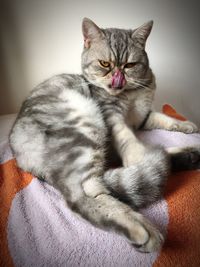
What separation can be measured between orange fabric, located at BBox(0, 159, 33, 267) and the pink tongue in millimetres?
484

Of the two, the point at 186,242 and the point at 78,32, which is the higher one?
the point at 78,32

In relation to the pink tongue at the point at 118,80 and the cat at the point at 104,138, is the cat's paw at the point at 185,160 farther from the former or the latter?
the pink tongue at the point at 118,80

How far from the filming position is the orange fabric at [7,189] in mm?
628

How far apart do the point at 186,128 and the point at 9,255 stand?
3.03ft

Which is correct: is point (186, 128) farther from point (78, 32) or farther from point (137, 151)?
point (78, 32)

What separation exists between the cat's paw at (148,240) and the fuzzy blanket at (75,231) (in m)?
0.02

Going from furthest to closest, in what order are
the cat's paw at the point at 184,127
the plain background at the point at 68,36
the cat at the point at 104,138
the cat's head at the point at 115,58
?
the plain background at the point at 68,36 < the cat's paw at the point at 184,127 < the cat's head at the point at 115,58 < the cat at the point at 104,138

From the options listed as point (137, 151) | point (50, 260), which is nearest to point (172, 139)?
point (137, 151)

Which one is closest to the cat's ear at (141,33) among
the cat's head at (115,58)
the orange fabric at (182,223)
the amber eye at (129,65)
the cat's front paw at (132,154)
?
the cat's head at (115,58)

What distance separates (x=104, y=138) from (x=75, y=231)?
1.15ft

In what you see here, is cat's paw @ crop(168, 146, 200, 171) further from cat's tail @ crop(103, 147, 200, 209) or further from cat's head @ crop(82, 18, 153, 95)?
cat's head @ crop(82, 18, 153, 95)

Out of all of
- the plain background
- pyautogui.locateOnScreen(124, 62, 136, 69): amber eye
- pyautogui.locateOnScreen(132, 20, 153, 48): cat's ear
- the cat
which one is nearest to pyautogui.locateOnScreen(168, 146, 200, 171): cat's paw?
Answer: the cat

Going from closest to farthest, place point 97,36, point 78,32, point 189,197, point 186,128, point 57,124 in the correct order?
point 189,197 → point 57,124 → point 97,36 → point 186,128 → point 78,32

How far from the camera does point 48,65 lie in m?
1.48
